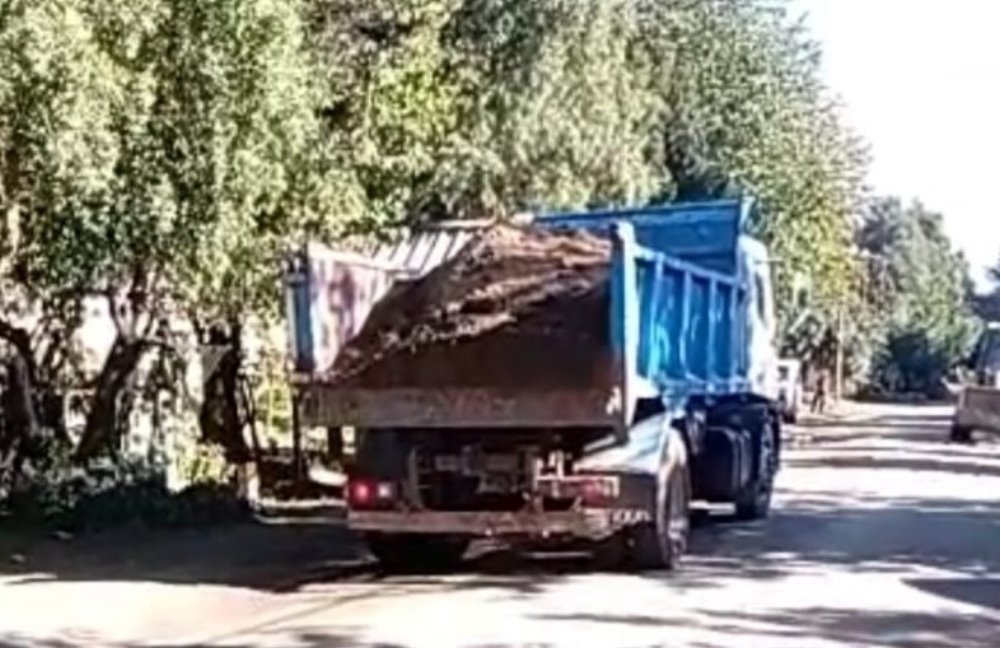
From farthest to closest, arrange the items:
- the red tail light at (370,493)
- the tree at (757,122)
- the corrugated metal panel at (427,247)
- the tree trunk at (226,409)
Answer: the tree at (757,122), the tree trunk at (226,409), the corrugated metal panel at (427,247), the red tail light at (370,493)

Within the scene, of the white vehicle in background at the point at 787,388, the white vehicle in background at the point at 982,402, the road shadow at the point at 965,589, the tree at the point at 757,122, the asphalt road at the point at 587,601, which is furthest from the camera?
the white vehicle in background at the point at 982,402

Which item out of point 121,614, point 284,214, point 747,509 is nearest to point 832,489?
point 747,509

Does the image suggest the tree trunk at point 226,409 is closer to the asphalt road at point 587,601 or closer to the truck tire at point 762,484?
the truck tire at point 762,484

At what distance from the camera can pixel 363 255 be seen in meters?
18.3

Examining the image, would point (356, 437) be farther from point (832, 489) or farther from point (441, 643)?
point (832, 489)

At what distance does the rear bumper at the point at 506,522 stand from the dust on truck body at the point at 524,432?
0.04ft

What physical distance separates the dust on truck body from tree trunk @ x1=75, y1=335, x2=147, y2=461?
4360mm

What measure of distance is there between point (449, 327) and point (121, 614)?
3.67 metres

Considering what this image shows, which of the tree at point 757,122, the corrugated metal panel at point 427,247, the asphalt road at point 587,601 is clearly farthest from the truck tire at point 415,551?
the tree at point 757,122

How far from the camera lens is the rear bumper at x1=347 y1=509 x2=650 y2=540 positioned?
1559cm

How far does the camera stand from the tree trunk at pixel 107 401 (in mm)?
20938

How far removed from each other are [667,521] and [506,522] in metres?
1.39

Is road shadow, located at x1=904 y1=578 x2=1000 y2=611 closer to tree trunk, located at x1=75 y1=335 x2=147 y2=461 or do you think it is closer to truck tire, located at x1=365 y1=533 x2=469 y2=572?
truck tire, located at x1=365 y1=533 x2=469 y2=572

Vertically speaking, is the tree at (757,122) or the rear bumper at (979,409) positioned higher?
the tree at (757,122)
